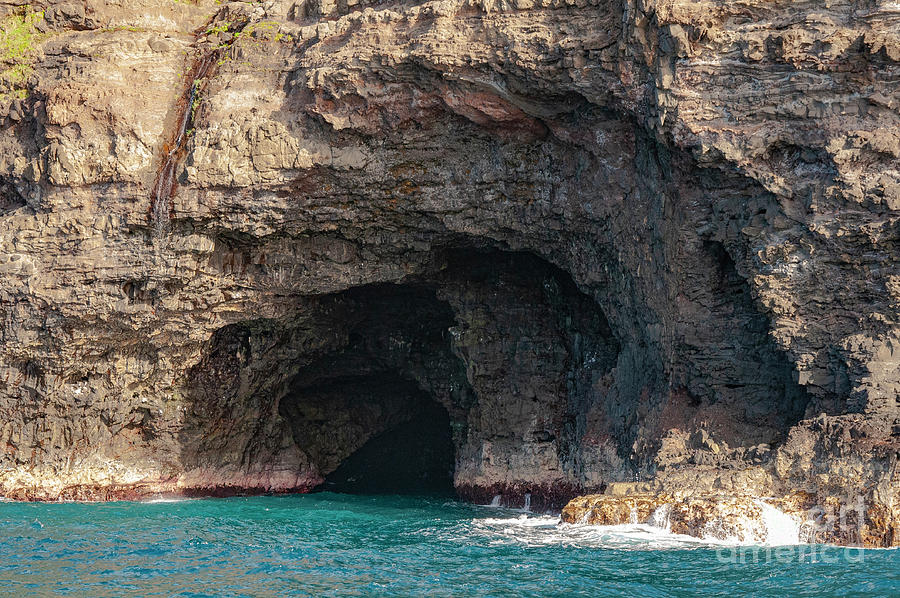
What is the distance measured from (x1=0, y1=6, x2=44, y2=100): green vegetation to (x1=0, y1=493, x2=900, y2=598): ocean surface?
10.1 metres

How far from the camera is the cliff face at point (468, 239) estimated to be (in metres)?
16.7

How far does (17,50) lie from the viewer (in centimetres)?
2309

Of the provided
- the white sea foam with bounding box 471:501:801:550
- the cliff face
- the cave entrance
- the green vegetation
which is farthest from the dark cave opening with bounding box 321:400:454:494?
the green vegetation

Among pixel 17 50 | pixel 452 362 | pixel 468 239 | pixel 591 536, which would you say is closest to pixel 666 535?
pixel 591 536

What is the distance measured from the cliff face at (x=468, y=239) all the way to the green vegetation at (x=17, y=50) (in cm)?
7

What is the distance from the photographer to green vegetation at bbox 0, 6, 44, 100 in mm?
22891

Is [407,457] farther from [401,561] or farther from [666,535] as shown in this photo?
[666,535]

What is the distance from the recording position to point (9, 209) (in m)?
23.4

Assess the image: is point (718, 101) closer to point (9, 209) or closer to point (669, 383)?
point (669, 383)

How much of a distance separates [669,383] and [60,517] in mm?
12657

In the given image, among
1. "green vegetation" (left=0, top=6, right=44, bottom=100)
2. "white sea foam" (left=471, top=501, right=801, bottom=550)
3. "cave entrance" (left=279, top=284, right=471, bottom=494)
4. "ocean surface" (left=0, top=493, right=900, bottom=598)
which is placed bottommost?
"ocean surface" (left=0, top=493, right=900, bottom=598)

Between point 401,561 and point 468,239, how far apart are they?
10090 mm

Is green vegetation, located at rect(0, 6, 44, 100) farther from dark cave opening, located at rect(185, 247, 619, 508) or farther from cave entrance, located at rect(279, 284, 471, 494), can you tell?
cave entrance, located at rect(279, 284, 471, 494)

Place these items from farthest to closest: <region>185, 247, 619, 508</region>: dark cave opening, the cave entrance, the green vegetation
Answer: the cave entrance
<region>185, 247, 619, 508</region>: dark cave opening
the green vegetation
